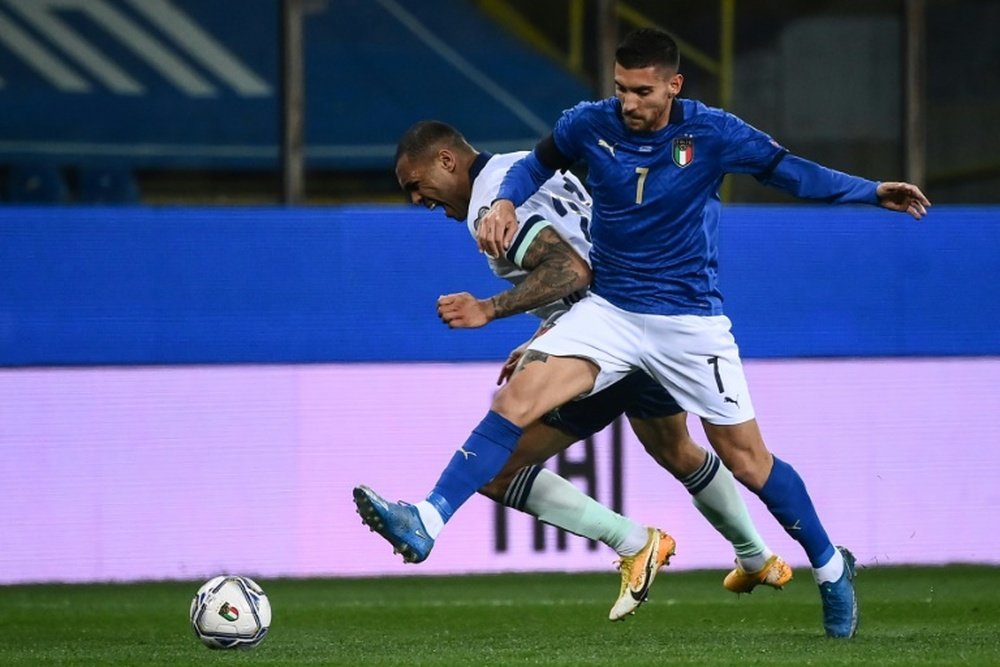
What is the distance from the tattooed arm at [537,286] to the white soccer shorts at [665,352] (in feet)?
0.38

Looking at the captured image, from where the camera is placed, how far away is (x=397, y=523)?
17.9 feet

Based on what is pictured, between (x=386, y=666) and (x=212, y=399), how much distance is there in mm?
4345

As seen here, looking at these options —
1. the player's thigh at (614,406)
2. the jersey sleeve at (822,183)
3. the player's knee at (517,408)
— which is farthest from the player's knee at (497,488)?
the jersey sleeve at (822,183)

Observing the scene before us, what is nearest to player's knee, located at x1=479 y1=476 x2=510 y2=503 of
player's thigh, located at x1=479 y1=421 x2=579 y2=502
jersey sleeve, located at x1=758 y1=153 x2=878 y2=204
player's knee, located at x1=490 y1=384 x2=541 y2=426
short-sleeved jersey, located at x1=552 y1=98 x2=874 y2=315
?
player's thigh, located at x1=479 y1=421 x2=579 y2=502

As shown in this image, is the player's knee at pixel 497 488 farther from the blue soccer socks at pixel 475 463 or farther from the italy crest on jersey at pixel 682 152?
the italy crest on jersey at pixel 682 152

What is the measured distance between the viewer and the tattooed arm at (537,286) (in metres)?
5.81

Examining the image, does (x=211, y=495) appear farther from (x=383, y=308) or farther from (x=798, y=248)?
(x=798, y=248)

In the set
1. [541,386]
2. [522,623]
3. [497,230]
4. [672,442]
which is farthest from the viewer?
[522,623]

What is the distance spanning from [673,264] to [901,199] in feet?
→ 2.43

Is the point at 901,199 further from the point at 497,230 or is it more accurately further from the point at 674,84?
the point at 497,230

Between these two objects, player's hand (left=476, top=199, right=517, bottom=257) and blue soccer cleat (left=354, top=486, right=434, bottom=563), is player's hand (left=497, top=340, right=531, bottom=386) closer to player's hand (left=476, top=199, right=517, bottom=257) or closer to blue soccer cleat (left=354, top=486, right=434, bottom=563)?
player's hand (left=476, top=199, right=517, bottom=257)

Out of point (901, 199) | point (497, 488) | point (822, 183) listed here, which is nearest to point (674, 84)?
point (822, 183)

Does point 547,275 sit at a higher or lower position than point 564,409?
higher

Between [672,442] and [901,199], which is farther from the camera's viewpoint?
[672,442]
